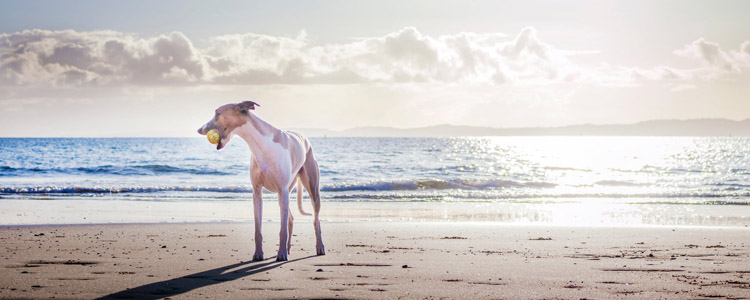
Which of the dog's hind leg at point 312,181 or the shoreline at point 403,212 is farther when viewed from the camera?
the shoreline at point 403,212

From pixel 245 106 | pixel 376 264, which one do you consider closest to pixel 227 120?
pixel 245 106

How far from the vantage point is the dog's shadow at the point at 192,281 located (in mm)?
5652

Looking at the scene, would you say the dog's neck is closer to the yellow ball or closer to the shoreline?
the yellow ball

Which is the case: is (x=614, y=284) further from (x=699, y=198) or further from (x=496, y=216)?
(x=699, y=198)

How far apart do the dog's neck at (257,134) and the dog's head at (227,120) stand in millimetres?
100

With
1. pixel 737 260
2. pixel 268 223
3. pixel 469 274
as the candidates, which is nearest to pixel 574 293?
pixel 469 274

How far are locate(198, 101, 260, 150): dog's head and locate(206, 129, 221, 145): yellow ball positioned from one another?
35 mm

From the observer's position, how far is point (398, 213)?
1659cm

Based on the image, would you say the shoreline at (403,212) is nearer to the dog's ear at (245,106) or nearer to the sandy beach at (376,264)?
the sandy beach at (376,264)

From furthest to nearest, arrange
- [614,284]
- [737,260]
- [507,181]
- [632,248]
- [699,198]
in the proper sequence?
[507,181] < [699,198] < [632,248] < [737,260] < [614,284]

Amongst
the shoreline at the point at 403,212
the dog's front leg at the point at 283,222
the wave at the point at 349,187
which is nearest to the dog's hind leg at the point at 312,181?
the dog's front leg at the point at 283,222

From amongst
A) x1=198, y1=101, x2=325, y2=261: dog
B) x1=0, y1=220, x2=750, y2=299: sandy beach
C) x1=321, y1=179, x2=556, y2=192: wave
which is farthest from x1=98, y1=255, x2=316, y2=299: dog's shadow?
x1=321, y1=179, x2=556, y2=192: wave

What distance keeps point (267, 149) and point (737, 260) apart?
596 cm

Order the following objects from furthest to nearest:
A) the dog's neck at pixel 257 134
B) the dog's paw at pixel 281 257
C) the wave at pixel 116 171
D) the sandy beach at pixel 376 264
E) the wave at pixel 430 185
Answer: the wave at pixel 116 171
the wave at pixel 430 185
the dog's paw at pixel 281 257
the dog's neck at pixel 257 134
the sandy beach at pixel 376 264
